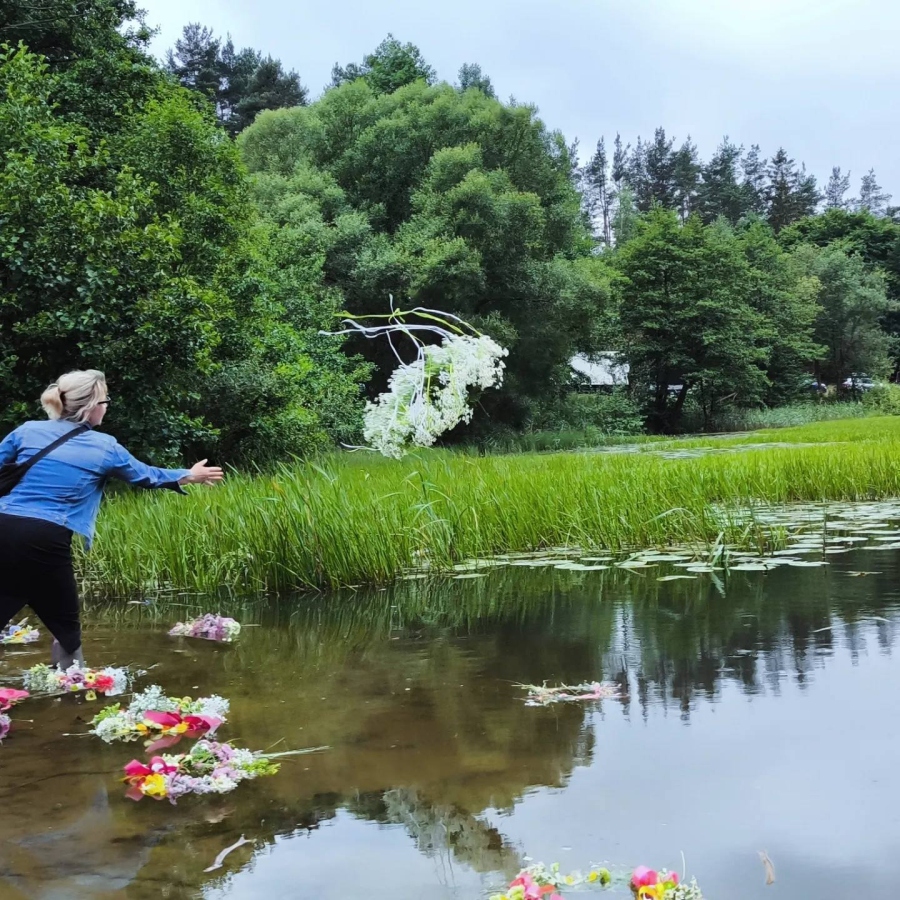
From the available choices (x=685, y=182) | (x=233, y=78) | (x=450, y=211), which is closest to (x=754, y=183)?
(x=685, y=182)

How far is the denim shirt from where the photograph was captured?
145 inches

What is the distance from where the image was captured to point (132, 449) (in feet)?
33.7

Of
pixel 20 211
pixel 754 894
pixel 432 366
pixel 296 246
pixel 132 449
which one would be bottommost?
pixel 754 894

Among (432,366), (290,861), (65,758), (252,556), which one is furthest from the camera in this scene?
(432,366)

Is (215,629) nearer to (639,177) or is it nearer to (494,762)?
(494,762)

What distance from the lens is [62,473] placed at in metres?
3.72

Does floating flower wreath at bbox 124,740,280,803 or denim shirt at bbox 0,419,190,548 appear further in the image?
denim shirt at bbox 0,419,190,548

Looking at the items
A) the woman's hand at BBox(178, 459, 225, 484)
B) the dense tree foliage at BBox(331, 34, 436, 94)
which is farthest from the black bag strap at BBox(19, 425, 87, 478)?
the dense tree foliage at BBox(331, 34, 436, 94)

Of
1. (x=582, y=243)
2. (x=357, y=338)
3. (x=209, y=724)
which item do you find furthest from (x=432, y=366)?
(x=582, y=243)

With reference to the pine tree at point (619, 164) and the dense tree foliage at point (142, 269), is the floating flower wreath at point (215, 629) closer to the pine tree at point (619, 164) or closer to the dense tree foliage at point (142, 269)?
the dense tree foliage at point (142, 269)

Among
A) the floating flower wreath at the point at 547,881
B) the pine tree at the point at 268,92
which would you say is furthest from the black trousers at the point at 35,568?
the pine tree at the point at 268,92

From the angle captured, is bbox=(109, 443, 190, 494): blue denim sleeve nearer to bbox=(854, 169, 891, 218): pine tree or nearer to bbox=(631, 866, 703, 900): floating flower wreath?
bbox=(631, 866, 703, 900): floating flower wreath

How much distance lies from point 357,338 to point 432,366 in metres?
13.4

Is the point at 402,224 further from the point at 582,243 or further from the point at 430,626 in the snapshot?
the point at 430,626
